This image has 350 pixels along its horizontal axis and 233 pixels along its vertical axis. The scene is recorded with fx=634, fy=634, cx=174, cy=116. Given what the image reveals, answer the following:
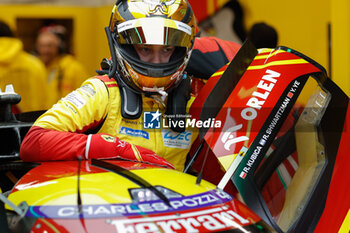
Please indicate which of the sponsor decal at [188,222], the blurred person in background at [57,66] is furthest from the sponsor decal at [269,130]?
the blurred person in background at [57,66]

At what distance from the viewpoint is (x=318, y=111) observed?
9.25 ft

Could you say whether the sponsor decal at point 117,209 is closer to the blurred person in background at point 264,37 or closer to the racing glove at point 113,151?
the racing glove at point 113,151

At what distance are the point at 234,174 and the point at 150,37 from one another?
825 millimetres

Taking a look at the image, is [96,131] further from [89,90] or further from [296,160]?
[296,160]

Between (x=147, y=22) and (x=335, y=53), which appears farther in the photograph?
(x=335, y=53)

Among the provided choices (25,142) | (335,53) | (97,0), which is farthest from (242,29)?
(25,142)

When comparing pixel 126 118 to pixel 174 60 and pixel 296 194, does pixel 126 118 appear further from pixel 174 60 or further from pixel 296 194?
pixel 296 194

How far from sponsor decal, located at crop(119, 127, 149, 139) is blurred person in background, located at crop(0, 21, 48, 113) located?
9.75 feet

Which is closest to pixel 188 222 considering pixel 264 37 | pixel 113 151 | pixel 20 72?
pixel 113 151

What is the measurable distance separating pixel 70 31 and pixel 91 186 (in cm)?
742

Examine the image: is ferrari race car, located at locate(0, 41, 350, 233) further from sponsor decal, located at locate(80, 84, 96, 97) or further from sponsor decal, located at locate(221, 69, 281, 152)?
sponsor decal, located at locate(80, 84, 96, 97)

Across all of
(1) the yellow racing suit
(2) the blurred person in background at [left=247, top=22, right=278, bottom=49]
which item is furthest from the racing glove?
(2) the blurred person in background at [left=247, top=22, right=278, bottom=49]

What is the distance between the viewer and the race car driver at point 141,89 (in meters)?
2.97

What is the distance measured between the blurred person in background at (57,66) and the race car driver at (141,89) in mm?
4265
